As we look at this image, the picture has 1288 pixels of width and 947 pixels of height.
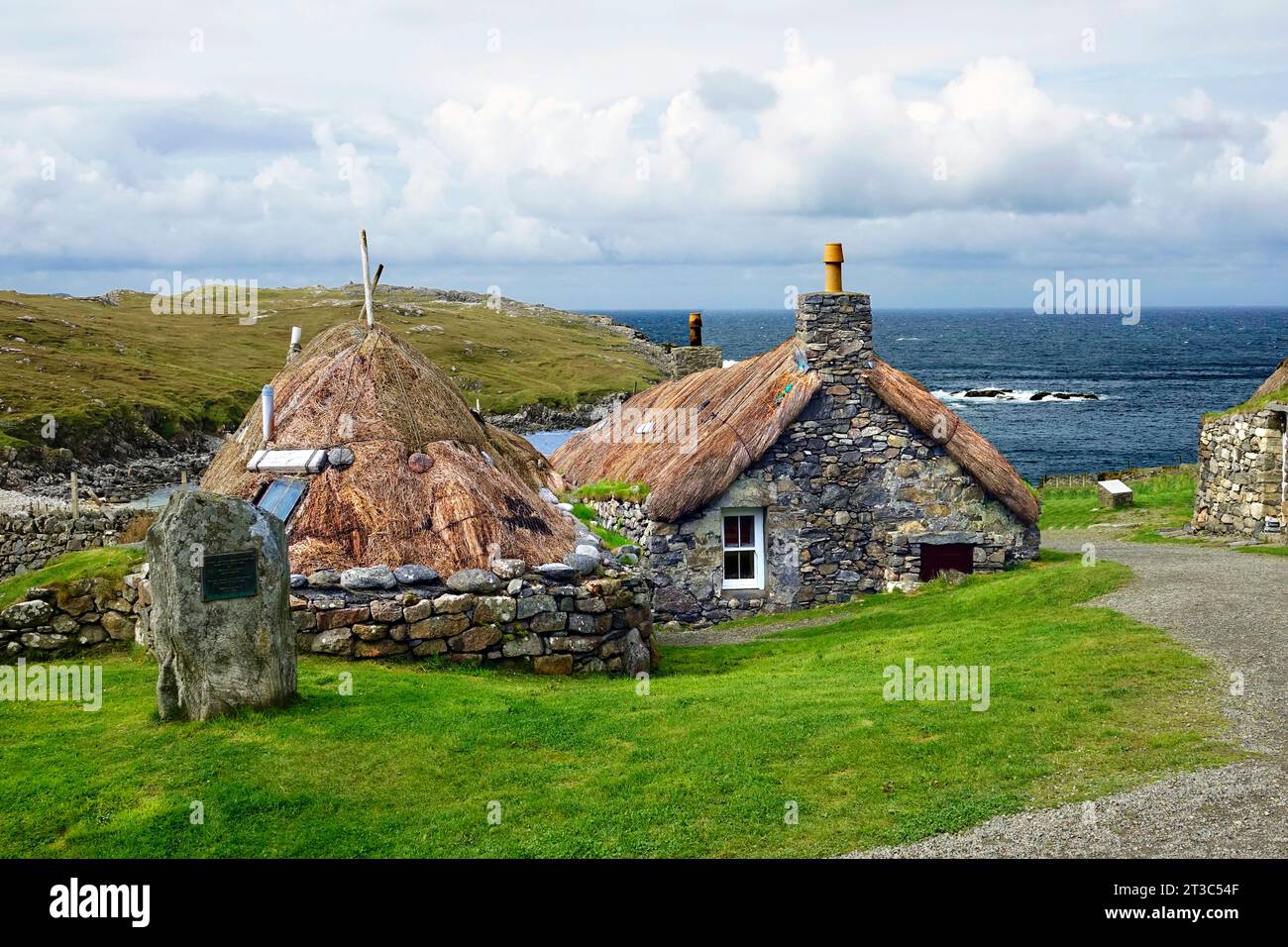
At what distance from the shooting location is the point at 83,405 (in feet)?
239

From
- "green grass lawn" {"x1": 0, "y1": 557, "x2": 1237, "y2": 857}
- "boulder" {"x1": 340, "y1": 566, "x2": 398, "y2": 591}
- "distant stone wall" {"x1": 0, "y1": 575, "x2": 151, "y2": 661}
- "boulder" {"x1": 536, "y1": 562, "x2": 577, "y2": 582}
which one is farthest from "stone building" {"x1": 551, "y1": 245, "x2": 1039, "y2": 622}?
"distant stone wall" {"x1": 0, "y1": 575, "x2": 151, "y2": 661}

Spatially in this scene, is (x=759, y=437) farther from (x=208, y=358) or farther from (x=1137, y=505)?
(x=208, y=358)

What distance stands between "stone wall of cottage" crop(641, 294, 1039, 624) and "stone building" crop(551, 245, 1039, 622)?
0.07ft

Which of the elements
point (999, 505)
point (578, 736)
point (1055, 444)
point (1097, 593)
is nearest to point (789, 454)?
point (999, 505)

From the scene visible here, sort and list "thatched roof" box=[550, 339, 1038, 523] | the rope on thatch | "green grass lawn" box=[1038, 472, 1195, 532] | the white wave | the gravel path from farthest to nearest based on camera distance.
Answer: the white wave → "green grass lawn" box=[1038, 472, 1195, 532] → the rope on thatch → "thatched roof" box=[550, 339, 1038, 523] → the gravel path

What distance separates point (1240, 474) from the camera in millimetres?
26766

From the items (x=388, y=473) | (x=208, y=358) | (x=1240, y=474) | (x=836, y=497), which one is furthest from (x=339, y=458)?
(x=208, y=358)

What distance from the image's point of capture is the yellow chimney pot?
23.8 meters

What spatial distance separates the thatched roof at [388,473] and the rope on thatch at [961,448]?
839 centimetres

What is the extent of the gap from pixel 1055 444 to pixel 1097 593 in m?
64.2

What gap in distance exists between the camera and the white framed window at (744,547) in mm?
23594

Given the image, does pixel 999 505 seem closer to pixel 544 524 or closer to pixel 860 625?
pixel 860 625

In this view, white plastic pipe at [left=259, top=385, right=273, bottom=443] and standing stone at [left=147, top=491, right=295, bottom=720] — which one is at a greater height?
white plastic pipe at [left=259, top=385, right=273, bottom=443]

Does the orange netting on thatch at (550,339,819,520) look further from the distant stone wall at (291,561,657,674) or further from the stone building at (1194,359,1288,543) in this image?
the stone building at (1194,359,1288,543)
